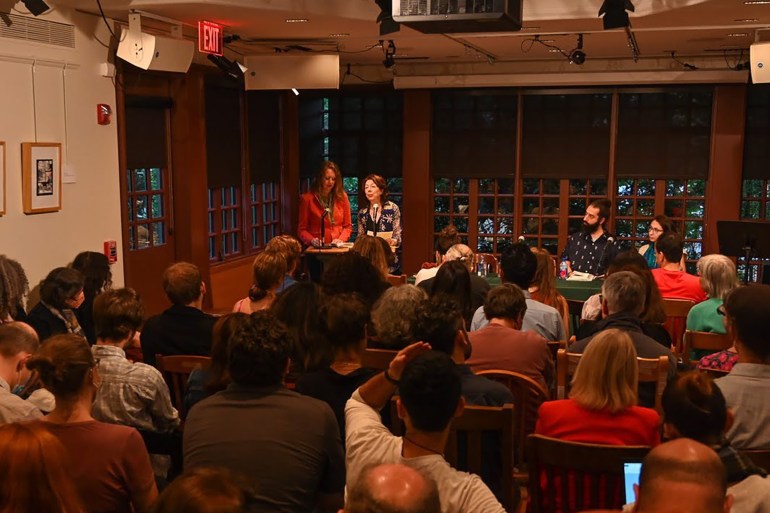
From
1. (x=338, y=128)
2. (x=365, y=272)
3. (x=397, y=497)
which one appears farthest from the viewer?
(x=338, y=128)

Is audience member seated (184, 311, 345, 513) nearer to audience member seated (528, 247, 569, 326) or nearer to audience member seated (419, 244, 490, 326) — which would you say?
audience member seated (419, 244, 490, 326)

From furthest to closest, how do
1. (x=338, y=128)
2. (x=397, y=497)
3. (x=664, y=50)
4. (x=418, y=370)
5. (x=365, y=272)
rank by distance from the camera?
(x=338, y=128) → (x=664, y=50) → (x=365, y=272) → (x=418, y=370) → (x=397, y=497)

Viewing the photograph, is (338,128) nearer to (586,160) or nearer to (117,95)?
(586,160)

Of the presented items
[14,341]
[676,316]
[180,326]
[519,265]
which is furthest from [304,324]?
[676,316]

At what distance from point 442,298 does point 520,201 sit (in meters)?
7.02

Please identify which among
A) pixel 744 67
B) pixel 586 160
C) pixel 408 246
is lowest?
pixel 408 246

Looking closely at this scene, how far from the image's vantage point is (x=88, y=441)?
247 cm

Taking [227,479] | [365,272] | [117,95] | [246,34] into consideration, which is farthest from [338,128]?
[227,479]

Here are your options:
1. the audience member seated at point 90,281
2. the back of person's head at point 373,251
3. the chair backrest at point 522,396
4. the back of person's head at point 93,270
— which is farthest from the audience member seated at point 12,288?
the chair backrest at point 522,396

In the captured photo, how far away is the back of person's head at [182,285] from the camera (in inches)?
162

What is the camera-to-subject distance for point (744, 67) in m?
8.91

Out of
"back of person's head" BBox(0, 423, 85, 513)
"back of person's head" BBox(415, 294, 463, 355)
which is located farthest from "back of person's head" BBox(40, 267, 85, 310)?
"back of person's head" BBox(0, 423, 85, 513)

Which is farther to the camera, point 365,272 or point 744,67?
point 744,67

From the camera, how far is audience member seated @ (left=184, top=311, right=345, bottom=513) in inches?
98.5
